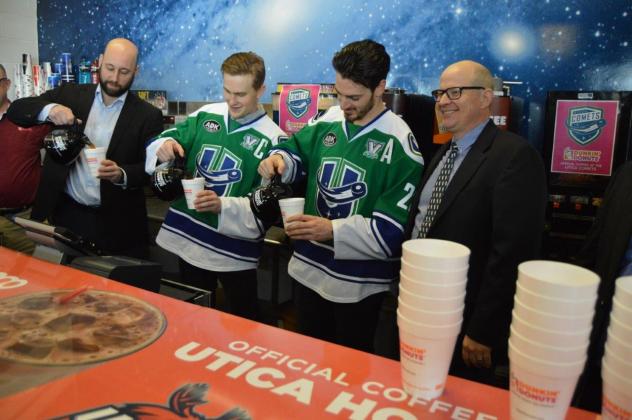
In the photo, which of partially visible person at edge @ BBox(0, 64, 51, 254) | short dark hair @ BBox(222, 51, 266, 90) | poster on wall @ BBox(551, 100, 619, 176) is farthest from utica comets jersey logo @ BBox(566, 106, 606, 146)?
partially visible person at edge @ BBox(0, 64, 51, 254)

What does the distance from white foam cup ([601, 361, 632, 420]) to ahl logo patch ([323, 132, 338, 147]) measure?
1508 millimetres

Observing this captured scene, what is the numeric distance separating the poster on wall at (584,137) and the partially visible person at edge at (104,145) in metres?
2.35

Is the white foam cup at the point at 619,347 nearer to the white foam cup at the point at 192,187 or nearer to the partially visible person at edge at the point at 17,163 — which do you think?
the white foam cup at the point at 192,187

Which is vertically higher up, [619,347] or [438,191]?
[438,191]

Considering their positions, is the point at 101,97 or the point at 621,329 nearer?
the point at 621,329

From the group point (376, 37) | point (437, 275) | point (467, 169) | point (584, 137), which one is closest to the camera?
point (437, 275)

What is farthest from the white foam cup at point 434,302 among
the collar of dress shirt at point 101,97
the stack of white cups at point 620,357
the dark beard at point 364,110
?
the collar of dress shirt at point 101,97

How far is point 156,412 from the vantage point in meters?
1.02

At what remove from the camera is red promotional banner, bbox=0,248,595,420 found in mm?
1057

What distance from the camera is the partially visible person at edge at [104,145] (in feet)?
9.54

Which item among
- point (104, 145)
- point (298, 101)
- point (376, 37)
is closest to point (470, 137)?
point (104, 145)

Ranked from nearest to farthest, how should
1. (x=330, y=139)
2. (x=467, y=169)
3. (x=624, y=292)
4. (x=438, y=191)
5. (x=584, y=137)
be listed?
1. (x=624, y=292)
2. (x=467, y=169)
3. (x=438, y=191)
4. (x=330, y=139)
5. (x=584, y=137)

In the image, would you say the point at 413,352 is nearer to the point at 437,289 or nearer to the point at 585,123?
the point at 437,289

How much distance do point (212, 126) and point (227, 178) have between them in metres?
0.28
